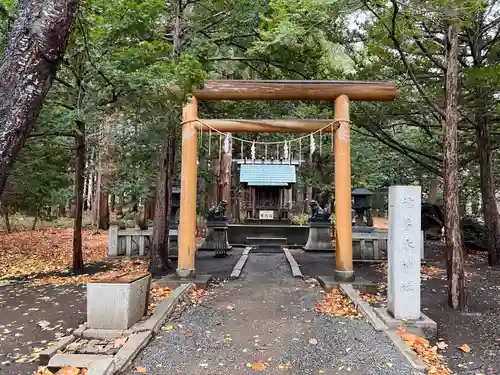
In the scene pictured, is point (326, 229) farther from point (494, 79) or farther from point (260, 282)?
point (494, 79)

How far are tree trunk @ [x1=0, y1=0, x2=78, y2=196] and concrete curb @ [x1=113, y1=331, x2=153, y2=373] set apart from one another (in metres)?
1.94

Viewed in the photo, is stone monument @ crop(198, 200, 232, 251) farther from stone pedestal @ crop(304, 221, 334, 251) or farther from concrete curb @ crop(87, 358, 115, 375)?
concrete curb @ crop(87, 358, 115, 375)

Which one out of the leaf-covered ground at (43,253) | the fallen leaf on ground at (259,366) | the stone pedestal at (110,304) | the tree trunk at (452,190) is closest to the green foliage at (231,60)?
the tree trunk at (452,190)

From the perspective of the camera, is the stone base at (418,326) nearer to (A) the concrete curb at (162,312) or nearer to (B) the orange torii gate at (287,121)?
(B) the orange torii gate at (287,121)

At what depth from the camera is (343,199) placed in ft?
23.4

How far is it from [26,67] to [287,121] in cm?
557

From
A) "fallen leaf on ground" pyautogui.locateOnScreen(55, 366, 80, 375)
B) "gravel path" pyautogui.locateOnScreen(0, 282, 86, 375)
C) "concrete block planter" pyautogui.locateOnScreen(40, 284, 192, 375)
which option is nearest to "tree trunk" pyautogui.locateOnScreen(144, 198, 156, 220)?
"gravel path" pyautogui.locateOnScreen(0, 282, 86, 375)

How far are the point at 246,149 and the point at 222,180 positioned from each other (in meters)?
3.07

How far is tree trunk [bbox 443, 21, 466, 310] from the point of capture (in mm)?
5715

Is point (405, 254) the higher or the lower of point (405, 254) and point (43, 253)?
the higher

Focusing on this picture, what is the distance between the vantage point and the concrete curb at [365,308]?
15.2 ft

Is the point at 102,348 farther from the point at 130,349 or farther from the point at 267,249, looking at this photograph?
the point at 267,249

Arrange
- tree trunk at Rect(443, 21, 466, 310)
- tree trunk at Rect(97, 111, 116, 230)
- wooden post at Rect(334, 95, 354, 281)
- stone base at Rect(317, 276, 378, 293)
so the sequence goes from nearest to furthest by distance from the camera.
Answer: tree trunk at Rect(443, 21, 466, 310), stone base at Rect(317, 276, 378, 293), wooden post at Rect(334, 95, 354, 281), tree trunk at Rect(97, 111, 116, 230)

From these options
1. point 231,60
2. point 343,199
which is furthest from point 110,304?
point 231,60
